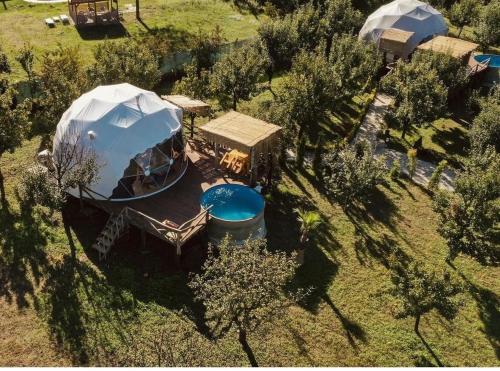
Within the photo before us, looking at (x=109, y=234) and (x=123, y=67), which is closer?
(x=109, y=234)

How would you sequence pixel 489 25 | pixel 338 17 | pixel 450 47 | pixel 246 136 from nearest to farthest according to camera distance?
pixel 246 136 → pixel 450 47 → pixel 338 17 → pixel 489 25

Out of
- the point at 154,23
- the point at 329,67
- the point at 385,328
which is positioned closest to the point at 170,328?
the point at 385,328

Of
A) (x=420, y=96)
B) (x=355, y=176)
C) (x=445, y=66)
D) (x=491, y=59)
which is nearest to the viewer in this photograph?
(x=355, y=176)

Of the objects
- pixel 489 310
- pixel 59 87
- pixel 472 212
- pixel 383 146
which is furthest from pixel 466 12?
pixel 59 87

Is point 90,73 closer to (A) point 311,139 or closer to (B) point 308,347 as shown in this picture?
(A) point 311,139

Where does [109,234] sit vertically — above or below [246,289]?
below

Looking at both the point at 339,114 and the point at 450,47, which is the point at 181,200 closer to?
the point at 339,114

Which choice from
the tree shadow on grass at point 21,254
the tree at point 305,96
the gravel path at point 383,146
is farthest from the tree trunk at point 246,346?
the gravel path at point 383,146
